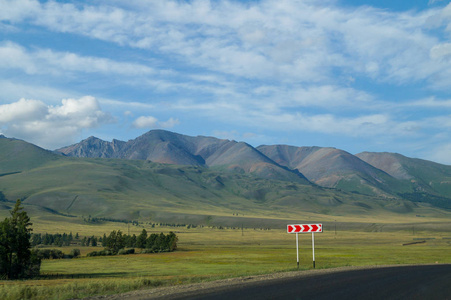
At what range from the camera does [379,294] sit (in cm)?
1962

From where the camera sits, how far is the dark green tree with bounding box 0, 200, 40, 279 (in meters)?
55.8

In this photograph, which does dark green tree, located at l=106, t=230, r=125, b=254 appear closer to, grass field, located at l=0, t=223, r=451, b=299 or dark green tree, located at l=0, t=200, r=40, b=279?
grass field, located at l=0, t=223, r=451, b=299

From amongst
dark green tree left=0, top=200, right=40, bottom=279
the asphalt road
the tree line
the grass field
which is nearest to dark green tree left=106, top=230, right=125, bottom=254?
the tree line

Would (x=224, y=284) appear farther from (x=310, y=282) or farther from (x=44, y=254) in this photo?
(x=44, y=254)

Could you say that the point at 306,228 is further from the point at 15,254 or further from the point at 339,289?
the point at 15,254

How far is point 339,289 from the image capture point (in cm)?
2105

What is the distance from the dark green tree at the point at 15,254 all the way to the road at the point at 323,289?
4232 cm

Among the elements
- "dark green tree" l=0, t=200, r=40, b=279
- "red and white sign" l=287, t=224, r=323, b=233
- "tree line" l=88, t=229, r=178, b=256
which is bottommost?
"tree line" l=88, t=229, r=178, b=256

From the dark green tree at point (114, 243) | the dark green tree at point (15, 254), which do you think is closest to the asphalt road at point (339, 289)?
the dark green tree at point (15, 254)

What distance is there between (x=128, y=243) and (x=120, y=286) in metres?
93.4

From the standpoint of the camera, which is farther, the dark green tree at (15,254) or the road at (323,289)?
the dark green tree at (15,254)

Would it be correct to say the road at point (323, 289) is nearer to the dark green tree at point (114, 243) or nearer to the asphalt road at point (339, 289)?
the asphalt road at point (339, 289)

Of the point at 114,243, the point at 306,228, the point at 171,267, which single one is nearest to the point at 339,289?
the point at 306,228

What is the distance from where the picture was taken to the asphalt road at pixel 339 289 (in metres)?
19.1
